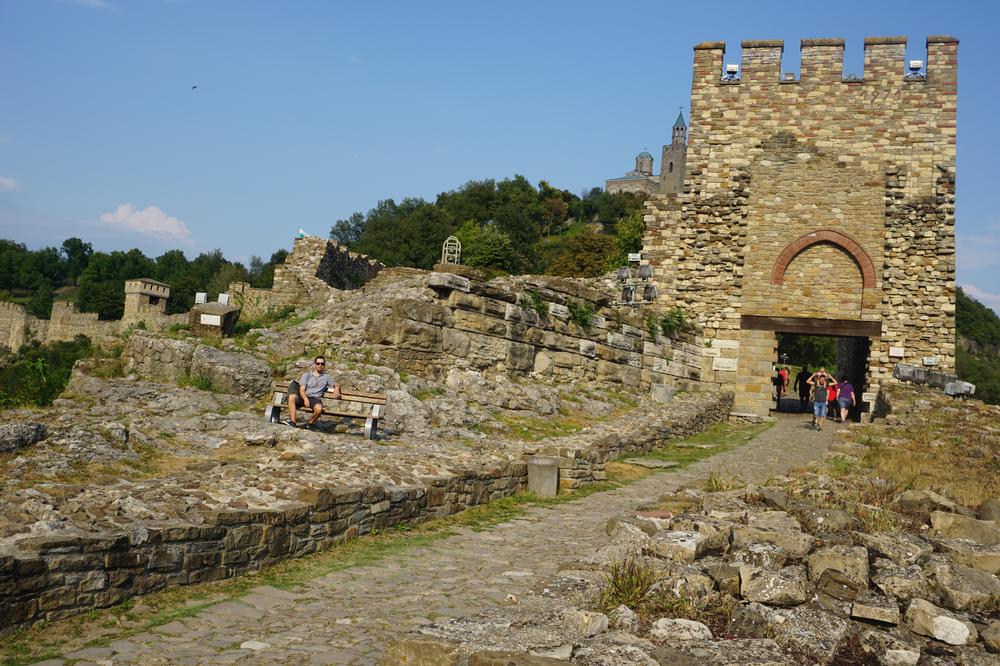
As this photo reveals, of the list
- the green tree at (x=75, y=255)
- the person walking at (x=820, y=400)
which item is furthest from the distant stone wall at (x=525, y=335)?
the green tree at (x=75, y=255)

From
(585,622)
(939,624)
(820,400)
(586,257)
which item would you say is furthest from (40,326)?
(939,624)

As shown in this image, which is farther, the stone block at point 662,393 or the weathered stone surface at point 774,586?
the stone block at point 662,393

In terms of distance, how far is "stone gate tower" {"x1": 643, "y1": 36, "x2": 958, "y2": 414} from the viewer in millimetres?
20875

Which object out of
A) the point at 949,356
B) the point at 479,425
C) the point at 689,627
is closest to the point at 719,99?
the point at 949,356

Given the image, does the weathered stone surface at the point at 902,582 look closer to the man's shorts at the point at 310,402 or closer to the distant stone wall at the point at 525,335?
the man's shorts at the point at 310,402

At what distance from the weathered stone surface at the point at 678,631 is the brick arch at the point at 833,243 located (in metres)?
19.0

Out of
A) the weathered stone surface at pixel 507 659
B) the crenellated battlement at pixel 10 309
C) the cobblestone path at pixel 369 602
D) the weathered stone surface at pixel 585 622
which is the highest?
the crenellated battlement at pixel 10 309

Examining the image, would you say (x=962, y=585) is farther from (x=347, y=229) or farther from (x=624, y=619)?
(x=347, y=229)

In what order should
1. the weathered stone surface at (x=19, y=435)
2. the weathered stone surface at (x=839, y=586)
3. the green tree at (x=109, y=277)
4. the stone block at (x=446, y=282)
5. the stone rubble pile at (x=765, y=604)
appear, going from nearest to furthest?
the stone rubble pile at (x=765, y=604), the weathered stone surface at (x=839, y=586), the weathered stone surface at (x=19, y=435), the stone block at (x=446, y=282), the green tree at (x=109, y=277)

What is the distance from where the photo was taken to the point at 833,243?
21328 millimetres

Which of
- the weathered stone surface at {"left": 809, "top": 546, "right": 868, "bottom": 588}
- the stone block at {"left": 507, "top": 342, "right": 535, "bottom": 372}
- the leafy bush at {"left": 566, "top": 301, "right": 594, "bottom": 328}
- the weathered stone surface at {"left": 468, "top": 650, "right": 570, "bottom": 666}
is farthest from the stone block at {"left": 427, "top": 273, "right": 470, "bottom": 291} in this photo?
the weathered stone surface at {"left": 468, "top": 650, "right": 570, "bottom": 666}

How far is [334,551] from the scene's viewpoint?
6.91 meters

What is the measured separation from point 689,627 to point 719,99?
20.7 metres

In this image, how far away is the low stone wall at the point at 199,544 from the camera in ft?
15.4
